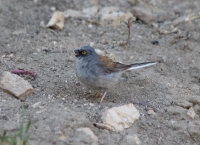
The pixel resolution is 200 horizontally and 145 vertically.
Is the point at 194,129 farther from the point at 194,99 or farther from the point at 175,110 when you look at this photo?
the point at 194,99

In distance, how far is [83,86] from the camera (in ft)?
23.0

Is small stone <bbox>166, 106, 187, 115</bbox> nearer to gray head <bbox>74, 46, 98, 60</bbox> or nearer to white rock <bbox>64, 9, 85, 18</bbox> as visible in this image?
gray head <bbox>74, 46, 98, 60</bbox>

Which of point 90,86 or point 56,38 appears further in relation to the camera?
point 56,38

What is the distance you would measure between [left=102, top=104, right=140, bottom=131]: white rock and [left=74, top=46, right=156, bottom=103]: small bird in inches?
29.9

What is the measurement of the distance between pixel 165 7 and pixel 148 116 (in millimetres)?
4144

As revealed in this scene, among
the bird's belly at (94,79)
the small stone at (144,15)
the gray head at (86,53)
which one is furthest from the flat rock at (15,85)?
the small stone at (144,15)

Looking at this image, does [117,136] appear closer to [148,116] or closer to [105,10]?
[148,116]

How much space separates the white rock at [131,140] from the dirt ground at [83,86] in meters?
0.07

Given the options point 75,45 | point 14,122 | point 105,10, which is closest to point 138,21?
point 105,10

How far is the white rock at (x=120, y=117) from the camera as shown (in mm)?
5498

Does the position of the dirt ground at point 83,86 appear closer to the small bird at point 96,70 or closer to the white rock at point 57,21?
the white rock at point 57,21

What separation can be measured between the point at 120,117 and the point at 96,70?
1.11m

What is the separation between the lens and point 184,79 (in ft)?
23.7

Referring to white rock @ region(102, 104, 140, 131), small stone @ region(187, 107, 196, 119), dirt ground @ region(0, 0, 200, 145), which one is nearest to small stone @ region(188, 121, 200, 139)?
dirt ground @ region(0, 0, 200, 145)
